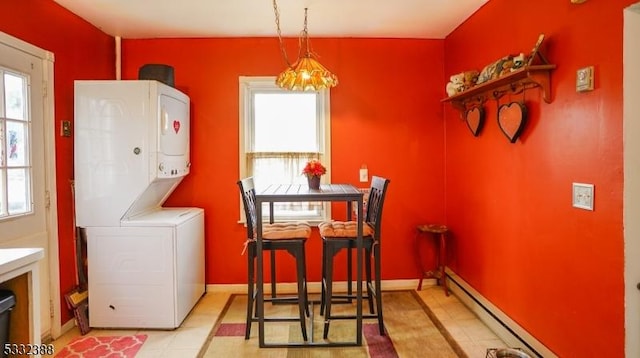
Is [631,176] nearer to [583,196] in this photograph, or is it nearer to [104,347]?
[583,196]

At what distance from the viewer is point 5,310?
53.1 inches

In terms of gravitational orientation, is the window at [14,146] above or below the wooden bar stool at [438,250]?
above

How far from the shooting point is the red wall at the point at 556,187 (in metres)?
1.75

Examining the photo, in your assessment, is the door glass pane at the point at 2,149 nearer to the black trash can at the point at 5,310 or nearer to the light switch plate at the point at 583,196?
the black trash can at the point at 5,310

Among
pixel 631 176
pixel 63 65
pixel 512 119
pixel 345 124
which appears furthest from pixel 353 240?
pixel 63 65

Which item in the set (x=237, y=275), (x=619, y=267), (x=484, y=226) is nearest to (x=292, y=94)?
(x=237, y=275)

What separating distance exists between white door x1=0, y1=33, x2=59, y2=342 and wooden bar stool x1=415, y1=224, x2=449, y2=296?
117 inches

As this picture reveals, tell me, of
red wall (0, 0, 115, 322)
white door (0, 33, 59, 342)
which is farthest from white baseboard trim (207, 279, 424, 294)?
white door (0, 33, 59, 342)

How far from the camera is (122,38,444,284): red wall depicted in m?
3.64

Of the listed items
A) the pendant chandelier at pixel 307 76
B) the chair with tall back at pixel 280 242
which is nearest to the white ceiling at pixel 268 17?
the pendant chandelier at pixel 307 76

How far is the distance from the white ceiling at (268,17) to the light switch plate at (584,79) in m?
1.30

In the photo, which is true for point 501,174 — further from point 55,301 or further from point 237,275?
point 55,301

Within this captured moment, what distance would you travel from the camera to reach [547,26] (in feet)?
7.18

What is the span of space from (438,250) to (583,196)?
6.31ft
